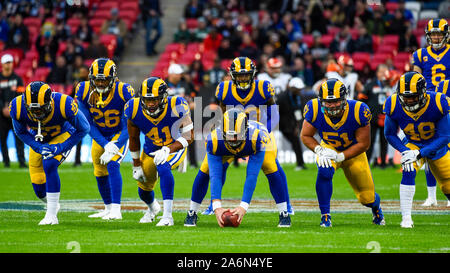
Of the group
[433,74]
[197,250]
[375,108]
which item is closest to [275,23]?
[375,108]

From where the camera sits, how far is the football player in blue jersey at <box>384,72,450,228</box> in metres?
8.56

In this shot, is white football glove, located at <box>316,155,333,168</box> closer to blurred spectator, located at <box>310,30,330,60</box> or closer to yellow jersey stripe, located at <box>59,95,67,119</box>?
yellow jersey stripe, located at <box>59,95,67,119</box>

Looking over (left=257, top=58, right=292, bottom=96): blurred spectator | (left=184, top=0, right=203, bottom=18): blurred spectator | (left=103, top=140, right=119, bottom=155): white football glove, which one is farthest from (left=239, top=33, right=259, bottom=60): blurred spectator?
(left=103, top=140, right=119, bottom=155): white football glove

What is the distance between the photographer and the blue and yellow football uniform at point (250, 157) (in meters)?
8.52

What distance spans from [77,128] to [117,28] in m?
15.1

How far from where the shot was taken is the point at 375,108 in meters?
16.5

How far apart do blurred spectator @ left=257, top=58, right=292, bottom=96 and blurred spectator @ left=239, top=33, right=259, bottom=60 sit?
2.92m

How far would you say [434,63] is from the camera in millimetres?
11375

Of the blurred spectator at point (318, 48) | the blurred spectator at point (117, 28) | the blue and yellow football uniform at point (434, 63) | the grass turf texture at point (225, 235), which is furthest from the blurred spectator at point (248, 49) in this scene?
the grass turf texture at point (225, 235)

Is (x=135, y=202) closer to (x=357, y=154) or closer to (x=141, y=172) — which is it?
(x=141, y=172)

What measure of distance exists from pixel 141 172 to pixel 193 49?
46.0ft

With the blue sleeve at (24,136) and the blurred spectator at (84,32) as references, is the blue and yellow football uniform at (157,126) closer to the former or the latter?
the blue sleeve at (24,136)

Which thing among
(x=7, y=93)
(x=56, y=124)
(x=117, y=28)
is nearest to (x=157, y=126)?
(x=56, y=124)
